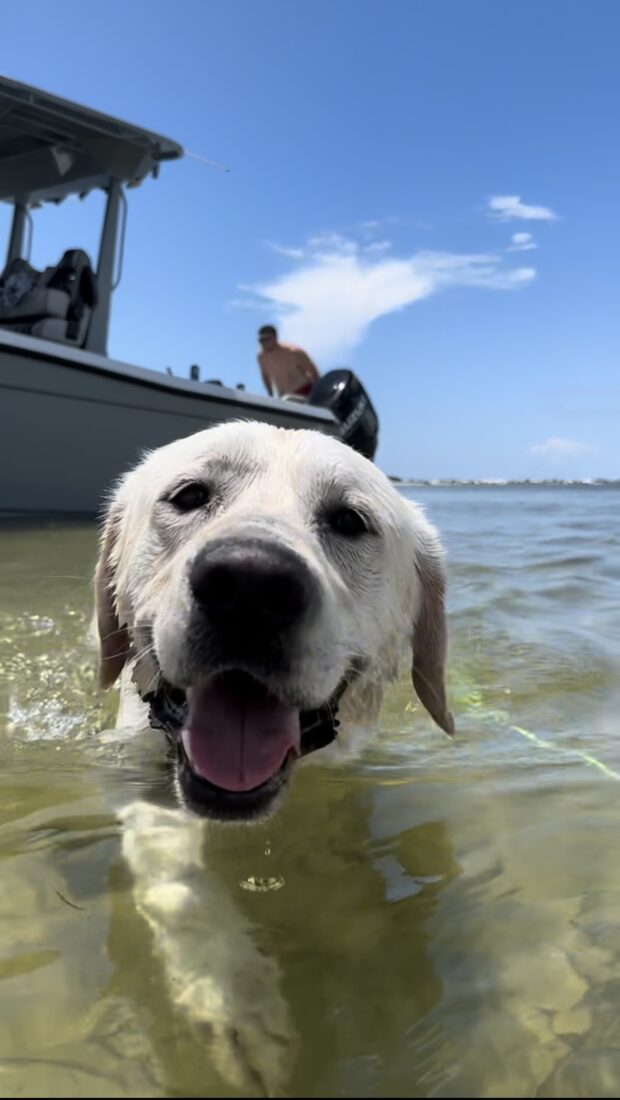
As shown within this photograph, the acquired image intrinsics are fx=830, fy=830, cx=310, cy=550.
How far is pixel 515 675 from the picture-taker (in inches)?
171

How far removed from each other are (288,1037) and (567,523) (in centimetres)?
1353

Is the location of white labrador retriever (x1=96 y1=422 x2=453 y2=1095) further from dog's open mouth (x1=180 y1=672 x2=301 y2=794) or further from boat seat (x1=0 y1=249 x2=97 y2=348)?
boat seat (x1=0 y1=249 x2=97 y2=348)

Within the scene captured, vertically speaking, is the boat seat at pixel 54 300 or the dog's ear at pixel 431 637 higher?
the boat seat at pixel 54 300

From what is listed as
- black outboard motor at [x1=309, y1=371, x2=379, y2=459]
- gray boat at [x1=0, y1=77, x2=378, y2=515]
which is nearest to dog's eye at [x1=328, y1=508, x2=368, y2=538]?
gray boat at [x1=0, y1=77, x2=378, y2=515]

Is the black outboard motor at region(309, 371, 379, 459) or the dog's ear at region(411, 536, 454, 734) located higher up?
the black outboard motor at region(309, 371, 379, 459)

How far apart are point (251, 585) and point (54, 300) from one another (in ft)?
29.3

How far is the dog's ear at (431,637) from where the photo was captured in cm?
301

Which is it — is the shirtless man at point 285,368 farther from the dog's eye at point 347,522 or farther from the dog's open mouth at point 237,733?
the dog's open mouth at point 237,733

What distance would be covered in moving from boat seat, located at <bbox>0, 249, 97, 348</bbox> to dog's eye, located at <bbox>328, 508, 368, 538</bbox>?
7898 mm

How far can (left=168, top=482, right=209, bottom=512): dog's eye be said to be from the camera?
2.55 m

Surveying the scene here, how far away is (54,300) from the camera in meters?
9.70

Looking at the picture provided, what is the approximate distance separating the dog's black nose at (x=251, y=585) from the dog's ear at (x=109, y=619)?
128 centimetres

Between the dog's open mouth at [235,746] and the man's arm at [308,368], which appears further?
the man's arm at [308,368]

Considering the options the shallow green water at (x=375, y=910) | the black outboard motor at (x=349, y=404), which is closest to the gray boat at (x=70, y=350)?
the black outboard motor at (x=349, y=404)
